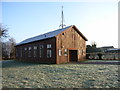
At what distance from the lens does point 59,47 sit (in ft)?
53.8

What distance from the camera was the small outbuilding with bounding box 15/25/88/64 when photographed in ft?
53.0

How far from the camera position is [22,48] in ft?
81.4

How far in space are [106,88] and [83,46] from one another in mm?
15710

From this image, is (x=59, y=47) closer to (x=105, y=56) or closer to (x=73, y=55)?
(x=73, y=55)

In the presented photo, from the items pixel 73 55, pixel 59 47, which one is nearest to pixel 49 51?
pixel 59 47

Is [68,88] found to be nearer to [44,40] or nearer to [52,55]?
[52,55]

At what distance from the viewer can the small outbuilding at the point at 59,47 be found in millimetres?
16141

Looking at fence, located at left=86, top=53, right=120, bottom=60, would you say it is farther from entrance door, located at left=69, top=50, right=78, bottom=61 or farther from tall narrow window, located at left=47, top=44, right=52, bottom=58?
tall narrow window, located at left=47, top=44, right=52, bottom=58

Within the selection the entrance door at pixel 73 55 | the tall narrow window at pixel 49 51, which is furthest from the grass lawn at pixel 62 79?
the entrance door at pixel 73 55

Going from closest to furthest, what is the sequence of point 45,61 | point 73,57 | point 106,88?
point 106,88, point 45,61, point 73,57

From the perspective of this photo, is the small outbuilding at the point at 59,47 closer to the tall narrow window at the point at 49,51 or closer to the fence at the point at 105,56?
the tall narrow window at the point at 49,51

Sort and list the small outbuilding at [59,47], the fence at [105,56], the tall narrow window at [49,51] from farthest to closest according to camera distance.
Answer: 1. the fence at [105,56]
2. the tall narrow window at [49,51]
3. the small outbuilding at [59,47]

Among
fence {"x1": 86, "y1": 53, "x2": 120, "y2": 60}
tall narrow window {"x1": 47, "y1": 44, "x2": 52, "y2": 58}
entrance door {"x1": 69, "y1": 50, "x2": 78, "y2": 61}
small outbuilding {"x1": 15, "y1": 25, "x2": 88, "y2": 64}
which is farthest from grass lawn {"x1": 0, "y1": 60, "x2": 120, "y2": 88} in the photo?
fence {"x1": 86, "y1": 53, "x2": 120, "y2": 60}

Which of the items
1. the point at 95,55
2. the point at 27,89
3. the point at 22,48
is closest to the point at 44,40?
the point at 22,48
